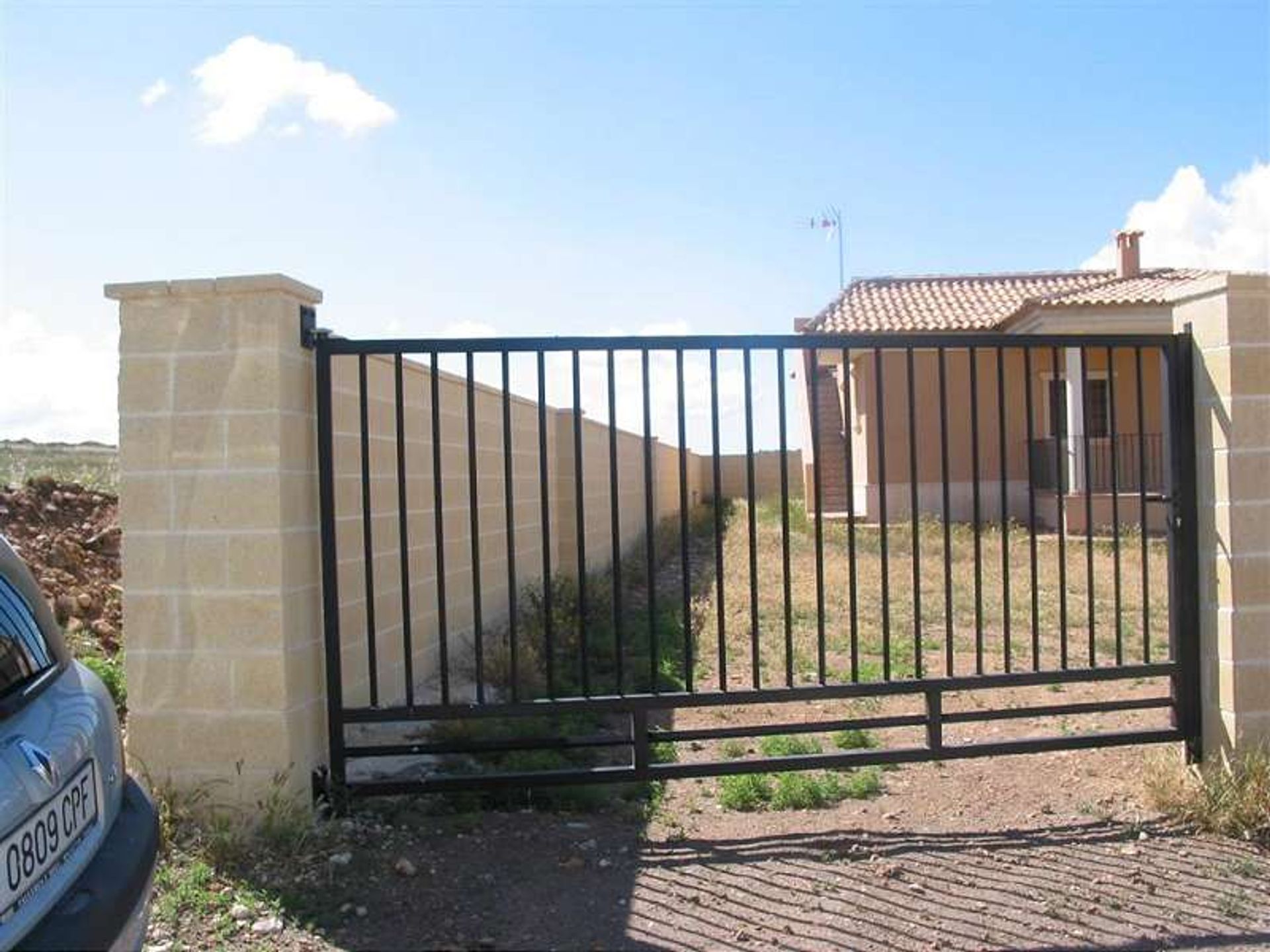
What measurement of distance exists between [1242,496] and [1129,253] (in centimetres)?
1806

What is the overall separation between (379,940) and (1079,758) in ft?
11.3

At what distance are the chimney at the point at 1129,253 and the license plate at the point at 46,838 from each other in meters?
21.3

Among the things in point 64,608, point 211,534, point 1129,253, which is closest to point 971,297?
point 1129,253

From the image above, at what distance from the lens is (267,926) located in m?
3.49

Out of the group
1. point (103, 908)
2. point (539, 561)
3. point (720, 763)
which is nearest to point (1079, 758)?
point (720, 763)

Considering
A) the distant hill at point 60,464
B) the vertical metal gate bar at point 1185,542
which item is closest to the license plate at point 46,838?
the vertical metal gate bar at point 1185,542

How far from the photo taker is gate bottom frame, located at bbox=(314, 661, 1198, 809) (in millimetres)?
4289

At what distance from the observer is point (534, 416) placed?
9883 mm

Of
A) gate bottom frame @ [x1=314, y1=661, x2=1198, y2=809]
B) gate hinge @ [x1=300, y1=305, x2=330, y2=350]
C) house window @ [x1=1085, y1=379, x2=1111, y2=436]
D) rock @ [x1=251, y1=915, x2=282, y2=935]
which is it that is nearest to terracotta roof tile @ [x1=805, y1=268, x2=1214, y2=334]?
house window @ [x1=1085, y1=379, x2=1111, y2=436]

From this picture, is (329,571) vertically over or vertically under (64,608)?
over

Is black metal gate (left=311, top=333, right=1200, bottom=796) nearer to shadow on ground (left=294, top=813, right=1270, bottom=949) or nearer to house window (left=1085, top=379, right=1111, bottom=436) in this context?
shadow on ground (left=294, top=813, right=1270, bottom=949)

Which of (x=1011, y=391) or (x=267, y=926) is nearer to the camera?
(x=267, y=926)

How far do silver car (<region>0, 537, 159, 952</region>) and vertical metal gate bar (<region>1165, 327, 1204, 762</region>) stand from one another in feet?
13.2

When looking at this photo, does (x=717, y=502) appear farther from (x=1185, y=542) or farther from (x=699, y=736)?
(x=1185, y=542)
